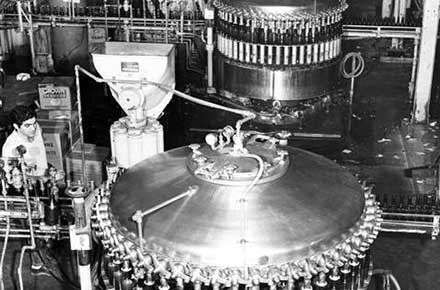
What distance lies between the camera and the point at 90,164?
10227mm

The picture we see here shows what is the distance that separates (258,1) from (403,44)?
5.39m

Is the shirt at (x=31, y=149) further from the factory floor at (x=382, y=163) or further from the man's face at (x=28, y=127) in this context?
the factory floor at (x=382, y=163)

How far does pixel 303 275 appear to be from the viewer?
633 cm

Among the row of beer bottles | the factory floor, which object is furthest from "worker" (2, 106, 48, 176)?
the row of beer bottles

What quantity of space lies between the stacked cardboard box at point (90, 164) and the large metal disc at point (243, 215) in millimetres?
2999

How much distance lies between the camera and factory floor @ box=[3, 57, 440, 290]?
9.05 meters

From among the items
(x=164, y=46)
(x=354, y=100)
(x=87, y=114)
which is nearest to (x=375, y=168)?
(x=354, y=100)

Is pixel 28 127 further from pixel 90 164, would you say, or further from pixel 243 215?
pixel 243 215

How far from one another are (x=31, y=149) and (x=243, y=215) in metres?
4.11

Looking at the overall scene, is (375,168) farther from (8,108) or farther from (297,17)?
(8,108)

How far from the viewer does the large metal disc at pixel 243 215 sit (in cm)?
629

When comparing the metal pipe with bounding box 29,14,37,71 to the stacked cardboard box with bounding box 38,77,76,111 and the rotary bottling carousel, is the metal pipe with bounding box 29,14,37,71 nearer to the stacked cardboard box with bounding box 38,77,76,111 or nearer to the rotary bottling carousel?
the stacked cardboard box with bounding box 38,77,76,111

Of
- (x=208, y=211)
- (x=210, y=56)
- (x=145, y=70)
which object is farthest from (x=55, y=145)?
(x=208, y=211)

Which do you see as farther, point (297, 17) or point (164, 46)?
point (297, 17)
